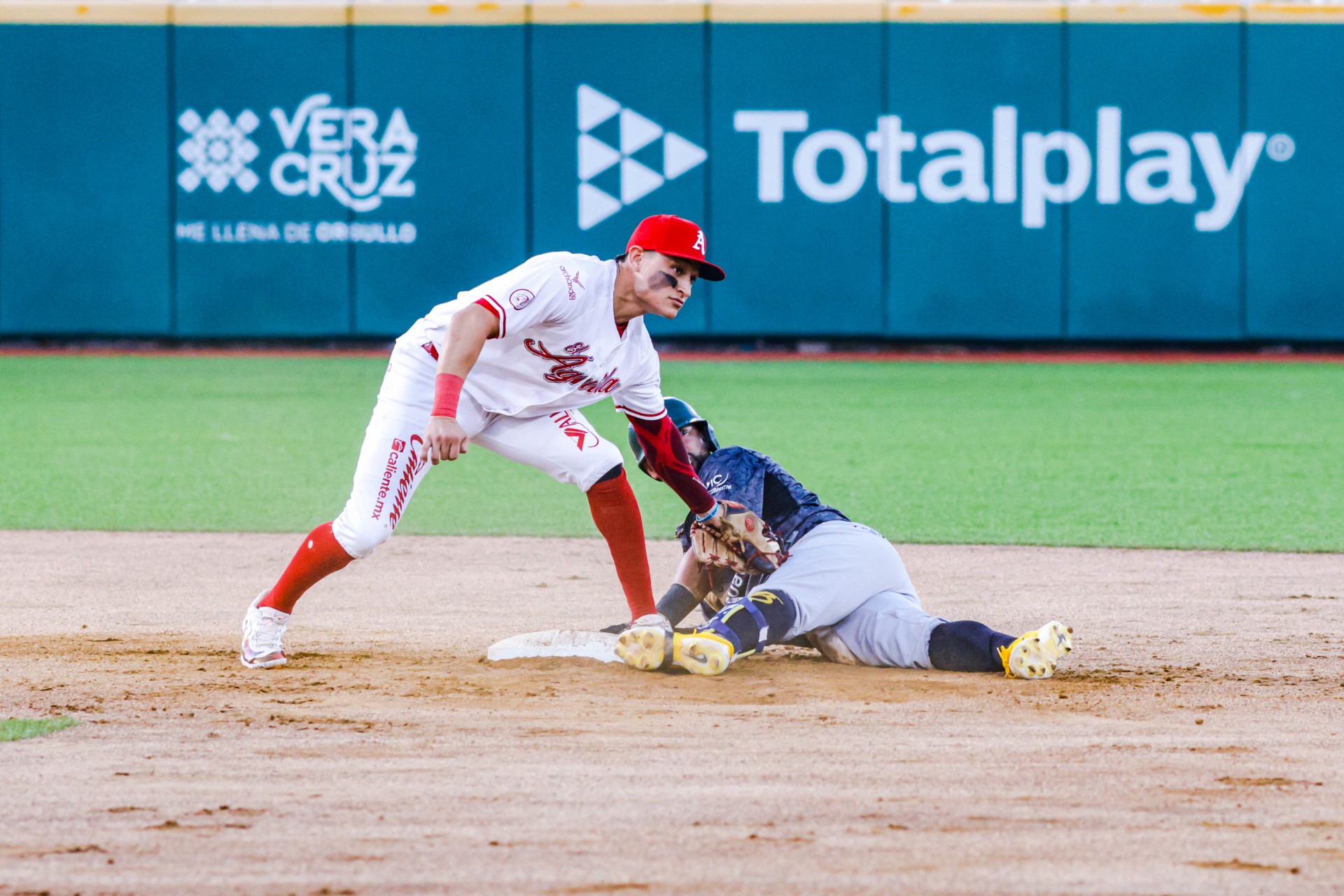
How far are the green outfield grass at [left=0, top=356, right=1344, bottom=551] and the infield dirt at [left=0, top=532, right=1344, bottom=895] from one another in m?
2.08

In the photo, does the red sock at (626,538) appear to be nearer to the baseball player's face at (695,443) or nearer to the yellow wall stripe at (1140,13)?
the baseball player's face at (695,443)

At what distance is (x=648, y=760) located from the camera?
376 cm

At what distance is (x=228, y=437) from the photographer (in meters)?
11.5

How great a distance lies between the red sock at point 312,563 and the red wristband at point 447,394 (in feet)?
2.05

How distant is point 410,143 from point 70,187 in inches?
157

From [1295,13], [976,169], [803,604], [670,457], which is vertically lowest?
[803,604]

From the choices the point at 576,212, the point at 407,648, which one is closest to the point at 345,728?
the point at 407,648

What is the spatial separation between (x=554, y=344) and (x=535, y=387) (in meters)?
0.22

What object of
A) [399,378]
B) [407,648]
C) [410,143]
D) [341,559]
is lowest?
[407,648]

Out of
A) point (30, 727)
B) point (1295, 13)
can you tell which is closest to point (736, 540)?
point (30, 727)

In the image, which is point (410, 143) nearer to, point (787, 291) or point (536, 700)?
point (787, 291)

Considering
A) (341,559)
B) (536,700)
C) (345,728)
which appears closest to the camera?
(345,728)

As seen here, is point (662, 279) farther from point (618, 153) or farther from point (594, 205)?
point (618, 153)

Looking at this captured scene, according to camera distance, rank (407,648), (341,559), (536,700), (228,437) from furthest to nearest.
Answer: (228,437) → (407,648) → (341,559) → (536,700)
